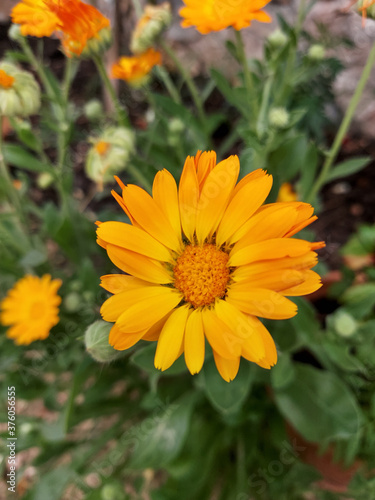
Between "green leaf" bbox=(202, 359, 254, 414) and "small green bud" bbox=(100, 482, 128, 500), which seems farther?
"small green bud" bbox=(100, 482, 128, 500)

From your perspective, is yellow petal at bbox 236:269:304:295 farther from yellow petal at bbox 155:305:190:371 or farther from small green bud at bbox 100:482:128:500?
small green bud at bbox 100:482:128:500

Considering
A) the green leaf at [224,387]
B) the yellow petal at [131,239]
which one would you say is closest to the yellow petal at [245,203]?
the yellow petal at [131,239]

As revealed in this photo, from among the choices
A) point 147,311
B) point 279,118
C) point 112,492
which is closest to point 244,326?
point 147,311

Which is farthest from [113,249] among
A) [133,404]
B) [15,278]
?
[133,404]

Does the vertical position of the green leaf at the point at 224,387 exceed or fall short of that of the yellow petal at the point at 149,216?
it falls short

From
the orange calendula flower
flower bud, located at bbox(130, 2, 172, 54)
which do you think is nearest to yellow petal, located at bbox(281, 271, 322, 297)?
the orange calendula flower

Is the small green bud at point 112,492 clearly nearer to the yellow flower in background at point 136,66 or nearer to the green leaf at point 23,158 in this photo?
the green leaf at point 23,158

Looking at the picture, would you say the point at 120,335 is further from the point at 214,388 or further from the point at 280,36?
the point at 280,36
